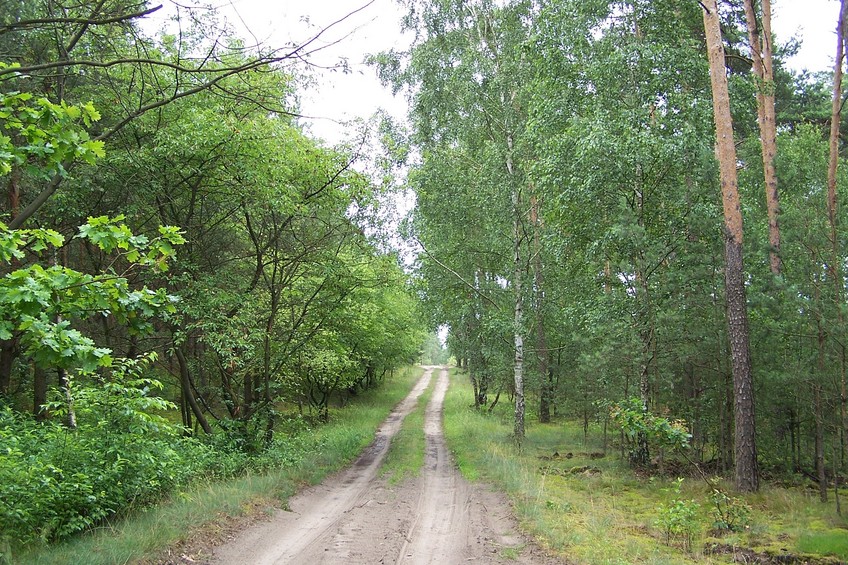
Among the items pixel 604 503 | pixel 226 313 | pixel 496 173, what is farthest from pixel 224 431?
pixel 496 173

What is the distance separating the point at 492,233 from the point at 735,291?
9.29 metres

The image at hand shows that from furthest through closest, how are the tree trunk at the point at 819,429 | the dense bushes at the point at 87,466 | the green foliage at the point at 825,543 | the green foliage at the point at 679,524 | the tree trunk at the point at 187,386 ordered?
the tree trunk at the point at 187,386 < the tree trunk at the point at 819,429 < the green foliage at the point at 679,524 < the green foliage at the point at 825,543 < the dense bushes at the point at 87,466

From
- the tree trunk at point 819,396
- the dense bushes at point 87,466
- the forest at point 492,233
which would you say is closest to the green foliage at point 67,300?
the forest at point 492,233

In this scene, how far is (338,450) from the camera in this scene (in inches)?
582

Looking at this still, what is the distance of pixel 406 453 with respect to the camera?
16.4 metres

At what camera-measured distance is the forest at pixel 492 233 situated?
7.78 metres

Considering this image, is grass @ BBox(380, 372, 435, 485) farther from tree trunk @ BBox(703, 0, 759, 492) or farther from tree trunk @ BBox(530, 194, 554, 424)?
tree trunk @ BBox(703, 0, 759, 492)

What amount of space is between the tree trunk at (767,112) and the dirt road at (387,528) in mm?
8270

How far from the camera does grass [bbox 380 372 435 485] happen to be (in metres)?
13.1

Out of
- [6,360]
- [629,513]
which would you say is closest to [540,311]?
[629,513]

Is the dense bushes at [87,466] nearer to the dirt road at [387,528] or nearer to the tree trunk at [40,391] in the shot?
the dirt road at [387,528]

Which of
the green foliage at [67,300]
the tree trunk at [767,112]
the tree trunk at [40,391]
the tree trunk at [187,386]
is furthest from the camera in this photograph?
Answer: the tree trunk at [767,112]

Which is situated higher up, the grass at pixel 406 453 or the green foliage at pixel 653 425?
the green foliage at pixel 653 425

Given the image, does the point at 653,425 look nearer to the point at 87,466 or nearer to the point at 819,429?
the point at 819,429
